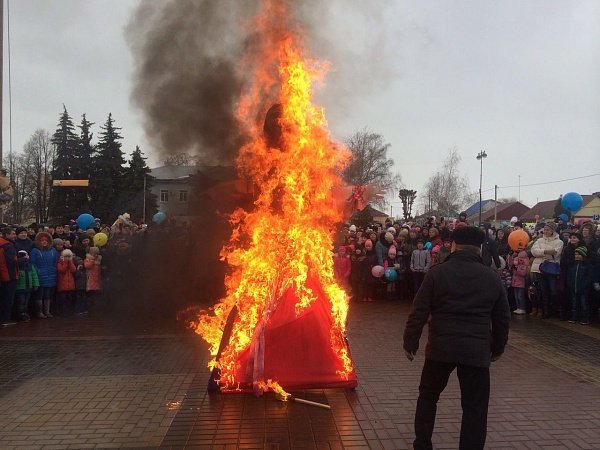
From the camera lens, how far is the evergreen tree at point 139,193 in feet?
61.0

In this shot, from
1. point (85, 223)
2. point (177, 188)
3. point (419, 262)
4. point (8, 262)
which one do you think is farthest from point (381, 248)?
point (85, 223)

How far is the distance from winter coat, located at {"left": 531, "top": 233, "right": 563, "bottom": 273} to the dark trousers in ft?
22.8

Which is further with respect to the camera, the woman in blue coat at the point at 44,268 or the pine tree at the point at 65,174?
the pine tree at the point at 65,174

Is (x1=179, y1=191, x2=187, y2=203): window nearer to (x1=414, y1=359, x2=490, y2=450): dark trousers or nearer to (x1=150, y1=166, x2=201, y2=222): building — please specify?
(x1=150, y1=166, x2=201, y2=222): building

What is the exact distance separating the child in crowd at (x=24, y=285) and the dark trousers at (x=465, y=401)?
8.16 meters

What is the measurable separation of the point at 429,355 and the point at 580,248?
6.94 metres

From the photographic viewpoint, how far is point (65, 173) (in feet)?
121

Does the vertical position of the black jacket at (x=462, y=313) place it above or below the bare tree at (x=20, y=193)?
below

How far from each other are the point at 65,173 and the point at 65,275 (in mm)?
30232

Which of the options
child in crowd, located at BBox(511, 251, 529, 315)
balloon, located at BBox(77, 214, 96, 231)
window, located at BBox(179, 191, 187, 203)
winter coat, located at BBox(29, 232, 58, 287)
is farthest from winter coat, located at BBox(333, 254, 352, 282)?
balloon, located at BBox(77, 214, 96, 231)

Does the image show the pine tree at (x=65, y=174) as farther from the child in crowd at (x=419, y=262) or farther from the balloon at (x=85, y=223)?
the child in crowd at (x=419, y=262)

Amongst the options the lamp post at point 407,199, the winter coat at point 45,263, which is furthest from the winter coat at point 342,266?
the lamp post at point 407,199

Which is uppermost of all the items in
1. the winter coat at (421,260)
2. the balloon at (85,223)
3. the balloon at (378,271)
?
the balloon at (85,223)

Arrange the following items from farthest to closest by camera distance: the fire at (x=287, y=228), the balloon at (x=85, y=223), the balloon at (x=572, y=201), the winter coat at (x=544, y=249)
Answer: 1. the balloon at (x=85, y=223)
2. the balloon at (x=572, y=201)
3. the winter coat at (x=544, y=249)
4. the fire at (x=287, y=228)
